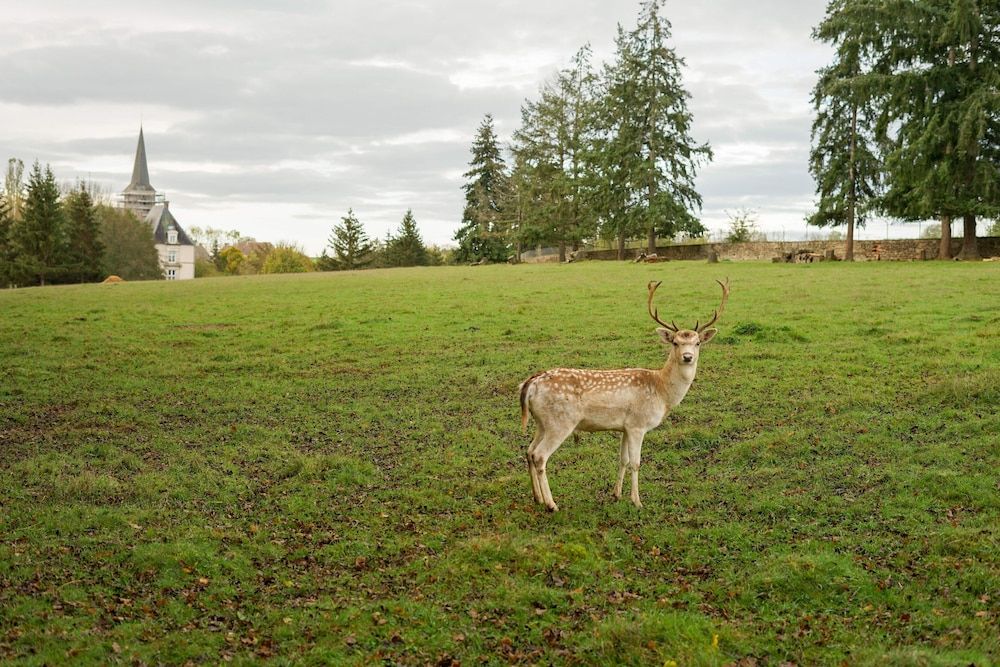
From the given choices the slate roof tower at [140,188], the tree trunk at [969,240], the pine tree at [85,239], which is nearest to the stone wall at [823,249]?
the tree trunk at [969,240]

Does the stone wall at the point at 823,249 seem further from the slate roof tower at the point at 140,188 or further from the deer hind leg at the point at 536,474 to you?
the slate roof tower at the point at 140,188

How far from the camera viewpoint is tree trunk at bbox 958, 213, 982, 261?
39094mm

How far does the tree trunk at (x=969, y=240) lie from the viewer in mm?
39094

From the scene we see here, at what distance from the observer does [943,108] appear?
38.7m

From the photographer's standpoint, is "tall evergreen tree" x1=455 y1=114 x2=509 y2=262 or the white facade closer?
"tall evergreen tree" x1=455 y1=114 x2=509 y2=262

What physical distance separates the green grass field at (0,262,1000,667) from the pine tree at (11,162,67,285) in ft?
164

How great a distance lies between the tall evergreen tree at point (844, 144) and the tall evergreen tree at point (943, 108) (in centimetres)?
155

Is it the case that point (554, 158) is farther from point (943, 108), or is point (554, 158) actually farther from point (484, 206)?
point (943, 108)

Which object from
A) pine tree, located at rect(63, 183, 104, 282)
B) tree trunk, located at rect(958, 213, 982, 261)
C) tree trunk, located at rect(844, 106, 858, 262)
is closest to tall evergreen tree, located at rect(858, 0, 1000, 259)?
tree trunk, located at rect(958, 213, 982, 261)

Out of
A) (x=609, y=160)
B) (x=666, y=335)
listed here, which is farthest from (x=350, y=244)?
(x=666, y=335)

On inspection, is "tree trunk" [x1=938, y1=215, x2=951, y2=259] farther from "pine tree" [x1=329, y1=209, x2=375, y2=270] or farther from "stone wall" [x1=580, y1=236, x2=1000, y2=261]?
"pine tree" [x1=329, y1=209, x2=375, y2=270]

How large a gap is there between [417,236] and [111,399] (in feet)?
214

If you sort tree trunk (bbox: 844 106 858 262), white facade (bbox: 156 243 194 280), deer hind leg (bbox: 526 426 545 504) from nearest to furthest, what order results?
deer hind leg (bbox: 526 426 545 504) → tree trunk (bbox: 844 106 858 262) → white facade (bbox: 156 243 194 280)

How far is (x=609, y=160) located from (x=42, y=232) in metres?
42.6
